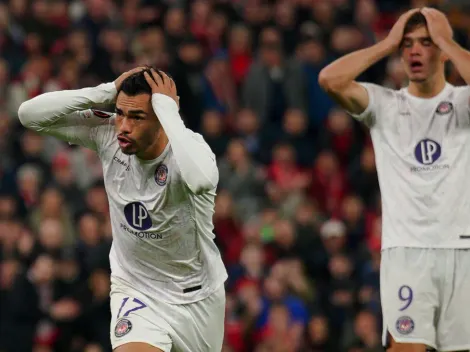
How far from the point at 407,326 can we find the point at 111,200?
221cm

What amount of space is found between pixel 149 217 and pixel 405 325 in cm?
195

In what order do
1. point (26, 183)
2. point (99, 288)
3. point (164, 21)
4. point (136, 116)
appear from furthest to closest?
1. point (164, 21)
2. point (26, 183)
3. point (99, 288)
4. point (136, 116)

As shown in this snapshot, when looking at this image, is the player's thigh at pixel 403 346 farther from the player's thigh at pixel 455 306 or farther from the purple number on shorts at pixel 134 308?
the purple number on shorts at pixel 134 308

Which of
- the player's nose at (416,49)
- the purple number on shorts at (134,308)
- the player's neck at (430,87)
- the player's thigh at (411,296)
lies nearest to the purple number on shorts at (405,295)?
the player's thigh at (411,296)

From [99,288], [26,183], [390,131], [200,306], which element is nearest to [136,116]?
[200,306]

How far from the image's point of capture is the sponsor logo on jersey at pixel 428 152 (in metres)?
9.24

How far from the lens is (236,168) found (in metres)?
16.2

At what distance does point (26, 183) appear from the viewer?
1645cm

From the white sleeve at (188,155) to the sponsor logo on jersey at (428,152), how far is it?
5.52ft

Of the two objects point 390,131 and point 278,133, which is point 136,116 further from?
point 278,133

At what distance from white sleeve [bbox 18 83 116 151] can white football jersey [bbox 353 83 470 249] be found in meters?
1.93

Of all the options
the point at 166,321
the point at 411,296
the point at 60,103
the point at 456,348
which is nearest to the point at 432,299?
the point at 411,296

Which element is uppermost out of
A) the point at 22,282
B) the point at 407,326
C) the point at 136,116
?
the point at 136,116

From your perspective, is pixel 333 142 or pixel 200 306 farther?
pixel 333 142
